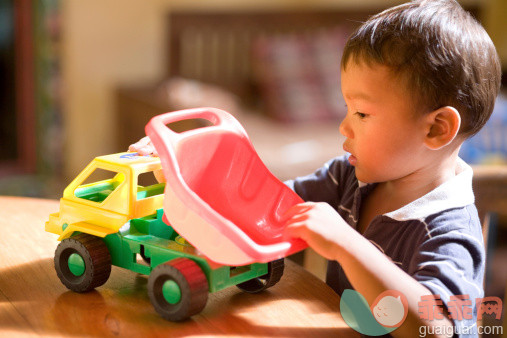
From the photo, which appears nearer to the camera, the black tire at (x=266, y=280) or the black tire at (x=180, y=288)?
the black tire at (x=180, y=288)

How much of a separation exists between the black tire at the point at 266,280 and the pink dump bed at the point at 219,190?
43mm

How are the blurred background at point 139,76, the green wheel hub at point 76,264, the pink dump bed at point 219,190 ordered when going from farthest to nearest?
the blurred background at point 139,76 < the green wheel hub at point 76,264 < the pink dump bed at point 219,190

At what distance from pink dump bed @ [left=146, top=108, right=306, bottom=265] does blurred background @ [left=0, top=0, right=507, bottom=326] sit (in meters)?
1.91

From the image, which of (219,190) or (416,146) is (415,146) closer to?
(416,146)

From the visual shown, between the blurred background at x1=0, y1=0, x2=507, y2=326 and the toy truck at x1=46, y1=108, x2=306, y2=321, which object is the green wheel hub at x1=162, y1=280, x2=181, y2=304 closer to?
the toy truck at x1=46, y1=108, x2=306, y2=321

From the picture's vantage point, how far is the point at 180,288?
797mm

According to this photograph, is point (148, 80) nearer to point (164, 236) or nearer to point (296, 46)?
point (296, 46)

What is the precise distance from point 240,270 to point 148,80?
2.59 meters

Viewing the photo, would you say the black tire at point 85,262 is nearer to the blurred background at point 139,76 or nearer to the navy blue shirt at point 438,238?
the navy blue shirt at point 438,238

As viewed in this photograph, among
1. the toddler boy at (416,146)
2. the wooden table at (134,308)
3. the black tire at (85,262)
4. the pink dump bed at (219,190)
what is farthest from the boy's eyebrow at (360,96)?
the black tire at (85,262)

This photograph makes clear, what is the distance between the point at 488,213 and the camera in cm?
121

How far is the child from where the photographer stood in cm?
80

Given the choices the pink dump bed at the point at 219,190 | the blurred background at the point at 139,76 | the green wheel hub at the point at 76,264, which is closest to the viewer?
the pink dump bed at the point at 219,190

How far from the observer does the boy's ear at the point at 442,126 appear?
0.89 metres
